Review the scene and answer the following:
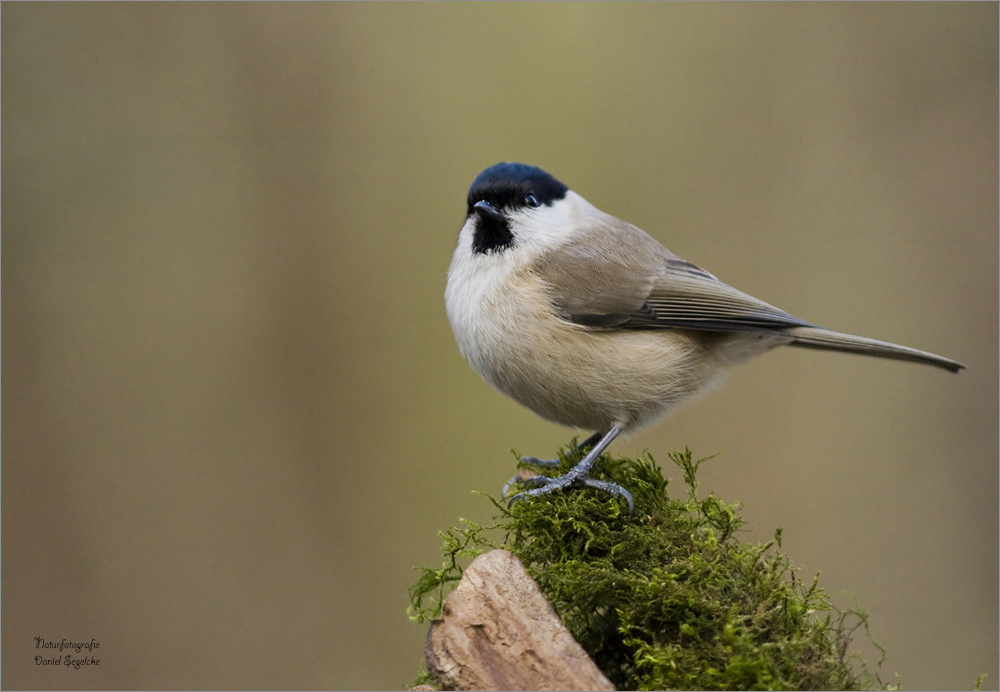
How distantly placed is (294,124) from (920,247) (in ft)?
14.3

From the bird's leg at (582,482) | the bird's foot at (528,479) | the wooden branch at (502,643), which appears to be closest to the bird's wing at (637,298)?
the bird's leg at (582,482)

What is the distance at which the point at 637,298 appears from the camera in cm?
275

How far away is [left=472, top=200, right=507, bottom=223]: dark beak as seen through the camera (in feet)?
9.16

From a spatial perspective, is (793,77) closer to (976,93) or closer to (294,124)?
(976,93)

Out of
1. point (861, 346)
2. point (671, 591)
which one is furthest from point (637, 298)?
point (671, 591)

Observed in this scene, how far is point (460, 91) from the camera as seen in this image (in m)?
5.15

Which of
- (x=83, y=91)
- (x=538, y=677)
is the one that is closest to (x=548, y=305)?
(x=538, y=677)

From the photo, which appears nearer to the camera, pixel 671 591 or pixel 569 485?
pixel 671 591

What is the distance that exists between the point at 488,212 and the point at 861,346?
156cm

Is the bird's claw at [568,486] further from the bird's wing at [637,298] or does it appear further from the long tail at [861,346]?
the long tail at [861,346]

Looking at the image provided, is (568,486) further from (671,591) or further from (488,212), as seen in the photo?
(488,212)

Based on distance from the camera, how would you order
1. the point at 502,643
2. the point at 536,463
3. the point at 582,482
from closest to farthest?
the point at 502,643
the point at 582,482
the point at 536,463

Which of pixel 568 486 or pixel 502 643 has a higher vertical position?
pixel 568 486

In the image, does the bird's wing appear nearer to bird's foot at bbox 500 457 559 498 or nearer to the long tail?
the long tail
